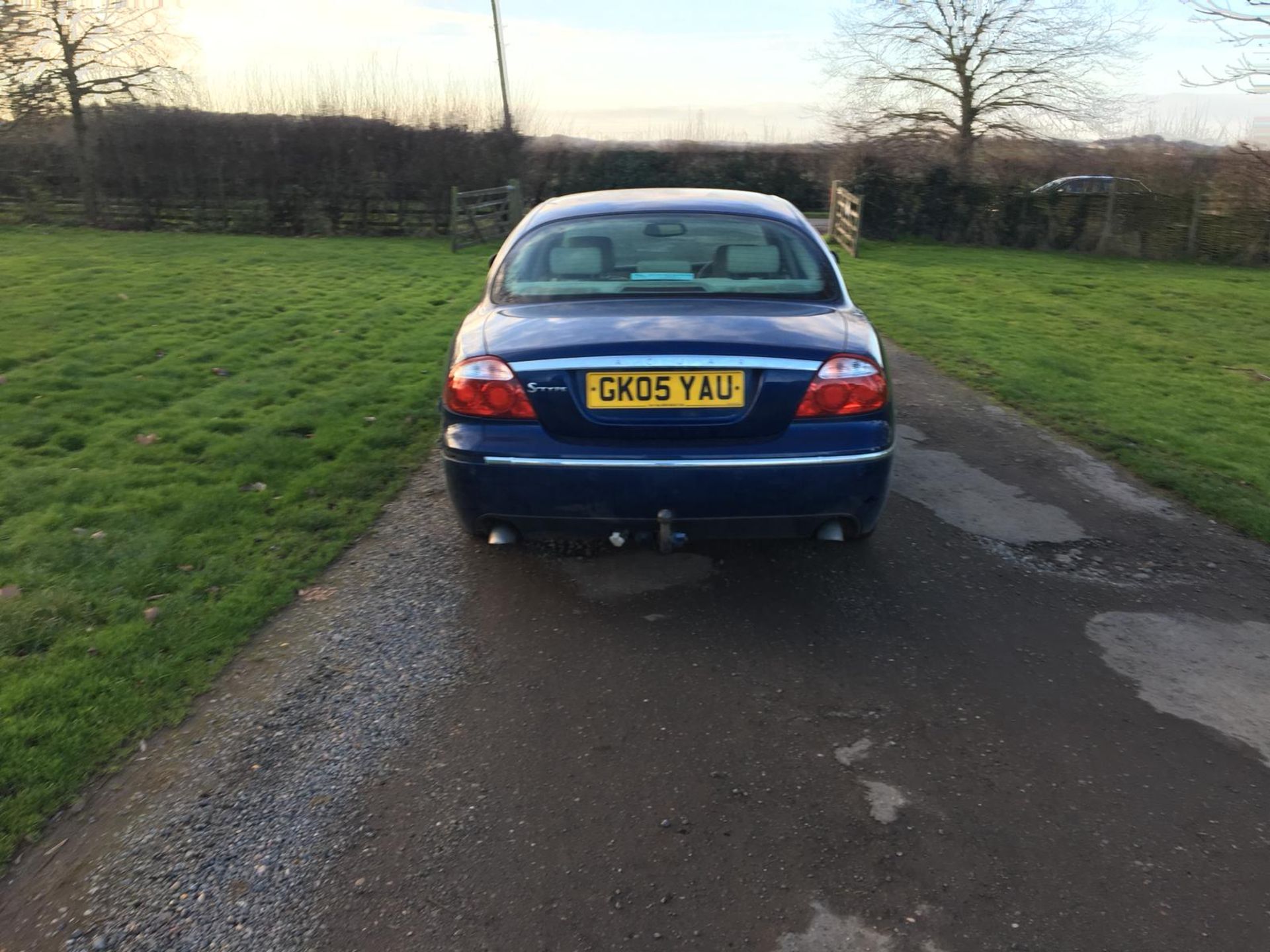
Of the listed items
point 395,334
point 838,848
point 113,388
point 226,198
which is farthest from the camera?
point 226,198

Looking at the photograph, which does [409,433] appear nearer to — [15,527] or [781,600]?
[15,527]

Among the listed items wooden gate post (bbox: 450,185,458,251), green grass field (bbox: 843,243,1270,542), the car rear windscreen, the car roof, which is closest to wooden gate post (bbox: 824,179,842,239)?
green grass field (bbox: 843,243,1270,542)

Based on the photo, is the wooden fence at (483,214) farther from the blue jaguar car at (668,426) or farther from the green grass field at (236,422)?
the blue jaguar car at (668,426)

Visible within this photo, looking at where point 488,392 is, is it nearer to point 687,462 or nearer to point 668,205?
point 687,462

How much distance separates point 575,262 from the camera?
14.3ft

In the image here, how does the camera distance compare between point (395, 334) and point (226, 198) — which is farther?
point (226, 198)

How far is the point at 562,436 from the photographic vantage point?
138 inches

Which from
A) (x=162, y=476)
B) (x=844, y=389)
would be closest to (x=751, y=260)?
(x=844, y=389)

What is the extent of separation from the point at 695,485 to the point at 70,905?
2242mm

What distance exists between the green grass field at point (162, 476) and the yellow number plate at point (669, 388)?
1754 mm

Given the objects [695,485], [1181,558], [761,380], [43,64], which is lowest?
[1181,558]

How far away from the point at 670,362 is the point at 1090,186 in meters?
22.4

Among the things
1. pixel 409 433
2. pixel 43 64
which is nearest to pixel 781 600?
pixel 409 433

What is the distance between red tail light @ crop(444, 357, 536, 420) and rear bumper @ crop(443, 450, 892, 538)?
0.17 m
